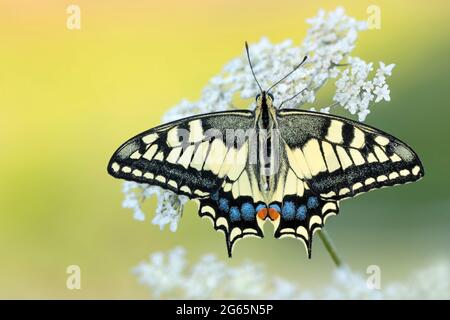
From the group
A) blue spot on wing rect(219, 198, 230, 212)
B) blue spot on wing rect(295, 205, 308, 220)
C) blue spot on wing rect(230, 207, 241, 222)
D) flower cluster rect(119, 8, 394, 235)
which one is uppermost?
flower cluster rect(119, 8, 394, 235)

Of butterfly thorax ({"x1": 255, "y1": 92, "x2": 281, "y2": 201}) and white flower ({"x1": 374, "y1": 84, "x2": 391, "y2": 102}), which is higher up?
white flower ({"x1": 374, "y1": 84, "x2": 391, "y2": 102})

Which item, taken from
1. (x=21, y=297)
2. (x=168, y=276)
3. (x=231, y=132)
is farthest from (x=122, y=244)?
(x=231, y=132)

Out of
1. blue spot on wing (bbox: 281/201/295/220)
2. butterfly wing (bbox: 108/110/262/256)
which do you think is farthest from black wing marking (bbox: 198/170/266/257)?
blue spot on wing (bbox: 281/201/295/220)

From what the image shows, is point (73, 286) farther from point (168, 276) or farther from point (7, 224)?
point (168, 276)

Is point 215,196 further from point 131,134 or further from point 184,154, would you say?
point 131,134

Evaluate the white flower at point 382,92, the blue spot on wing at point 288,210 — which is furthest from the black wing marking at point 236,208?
the white flower at point 382,92

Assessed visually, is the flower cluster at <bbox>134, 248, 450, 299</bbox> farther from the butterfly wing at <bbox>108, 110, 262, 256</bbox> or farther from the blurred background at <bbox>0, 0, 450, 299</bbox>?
the blurred background at <bbox>0, 0, 450, 299</bbox>
